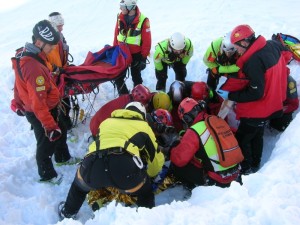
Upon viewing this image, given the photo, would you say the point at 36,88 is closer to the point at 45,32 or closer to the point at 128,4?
the point at 45,32

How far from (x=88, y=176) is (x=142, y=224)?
3.62ft

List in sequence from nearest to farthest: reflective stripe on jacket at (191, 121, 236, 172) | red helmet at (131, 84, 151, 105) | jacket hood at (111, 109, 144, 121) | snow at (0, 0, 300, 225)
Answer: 1. snow at (0, 0, 300, 225)
2. jacket hood at (111, 109, 144, 121)
3. reflective stripe on jacket at (191, 121, 236, 172)
4. red helmet at (131, 84, 151, 105)

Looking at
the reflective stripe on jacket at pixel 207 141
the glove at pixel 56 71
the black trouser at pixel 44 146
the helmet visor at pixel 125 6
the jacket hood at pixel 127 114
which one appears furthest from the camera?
the helmet visor at pixel 125 6

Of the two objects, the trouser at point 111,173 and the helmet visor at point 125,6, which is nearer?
the trouser at point 111,173

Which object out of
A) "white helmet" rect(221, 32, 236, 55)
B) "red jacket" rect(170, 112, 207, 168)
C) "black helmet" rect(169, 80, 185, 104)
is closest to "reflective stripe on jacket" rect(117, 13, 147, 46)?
"black helmet" rect(169, 80, 185, 104)

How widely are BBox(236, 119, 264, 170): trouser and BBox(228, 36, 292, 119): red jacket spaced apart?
0.24 metres

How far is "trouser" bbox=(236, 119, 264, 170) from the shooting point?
4.98 meters

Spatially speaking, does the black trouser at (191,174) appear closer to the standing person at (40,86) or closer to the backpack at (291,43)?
the standing person at (40,86)

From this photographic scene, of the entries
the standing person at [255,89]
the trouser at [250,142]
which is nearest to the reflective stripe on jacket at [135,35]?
the standing person at [255,89]

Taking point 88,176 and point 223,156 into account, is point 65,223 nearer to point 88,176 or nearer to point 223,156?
point 88,176

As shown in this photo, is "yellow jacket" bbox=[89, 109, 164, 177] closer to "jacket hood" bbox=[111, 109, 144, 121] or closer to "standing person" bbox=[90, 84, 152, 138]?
"jacket hood" bbox=[111, 109, 144, 121]

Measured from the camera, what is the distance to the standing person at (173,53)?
6.06 meters

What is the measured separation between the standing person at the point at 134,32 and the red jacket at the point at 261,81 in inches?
88.4

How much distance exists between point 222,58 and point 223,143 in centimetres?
187
